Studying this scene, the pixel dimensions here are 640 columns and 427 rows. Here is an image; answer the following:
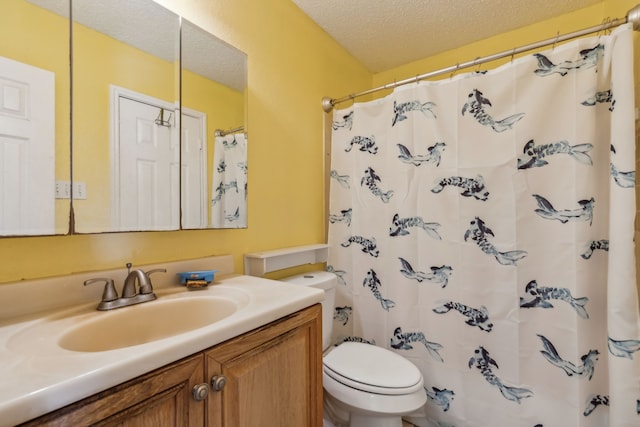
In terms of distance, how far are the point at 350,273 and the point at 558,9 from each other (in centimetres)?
194

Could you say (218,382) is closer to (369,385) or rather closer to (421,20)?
(369,385)

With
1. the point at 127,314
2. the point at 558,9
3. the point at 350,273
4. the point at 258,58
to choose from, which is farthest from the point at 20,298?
the point at 558,9

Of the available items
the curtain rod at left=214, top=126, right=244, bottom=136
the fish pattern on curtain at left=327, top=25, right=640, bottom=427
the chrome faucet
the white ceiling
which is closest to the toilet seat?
the fish pattern on curtain at left=327, top=25, right=640, bottom=427

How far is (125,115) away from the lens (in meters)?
0.94

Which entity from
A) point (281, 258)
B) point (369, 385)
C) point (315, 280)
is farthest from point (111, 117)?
point (369, 385)

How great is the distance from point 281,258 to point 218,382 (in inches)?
31.8

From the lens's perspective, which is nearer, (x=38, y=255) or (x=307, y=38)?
(x=38, y=255)

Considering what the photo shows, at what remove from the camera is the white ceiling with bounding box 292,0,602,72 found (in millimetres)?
1577

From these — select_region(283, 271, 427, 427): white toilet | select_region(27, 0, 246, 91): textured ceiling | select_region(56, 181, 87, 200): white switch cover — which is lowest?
select_region(283, 271, 427, 427): white toilet

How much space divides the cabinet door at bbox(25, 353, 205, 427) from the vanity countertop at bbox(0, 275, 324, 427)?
19mm

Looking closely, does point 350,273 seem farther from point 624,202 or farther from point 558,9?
point 558,9

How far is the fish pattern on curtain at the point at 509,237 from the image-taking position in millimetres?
1062

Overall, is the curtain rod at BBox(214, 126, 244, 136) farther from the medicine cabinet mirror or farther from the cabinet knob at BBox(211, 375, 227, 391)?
the cabinet knob at BBox(211, 375, 227, 391)

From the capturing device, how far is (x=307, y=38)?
5.55 feet
